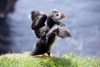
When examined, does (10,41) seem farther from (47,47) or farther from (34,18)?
(47,47)

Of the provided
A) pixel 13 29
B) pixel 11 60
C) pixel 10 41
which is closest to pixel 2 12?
pixel 13 29

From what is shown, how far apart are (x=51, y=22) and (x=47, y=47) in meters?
0.65

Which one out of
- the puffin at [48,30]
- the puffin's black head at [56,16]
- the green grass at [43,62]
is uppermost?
the puffin's black head at [56,16]

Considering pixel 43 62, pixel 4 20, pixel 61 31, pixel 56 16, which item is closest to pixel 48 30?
pixel 56 16

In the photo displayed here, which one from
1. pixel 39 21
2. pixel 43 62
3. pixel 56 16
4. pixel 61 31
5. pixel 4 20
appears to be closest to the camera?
pixel 61 31

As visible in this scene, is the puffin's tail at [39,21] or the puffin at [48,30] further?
the puffin's tail at [39,21]

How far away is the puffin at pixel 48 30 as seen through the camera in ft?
9.73

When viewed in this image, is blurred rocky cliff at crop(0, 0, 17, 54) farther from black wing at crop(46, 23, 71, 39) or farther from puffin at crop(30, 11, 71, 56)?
black wing at crop(46, 23, 71, 39)

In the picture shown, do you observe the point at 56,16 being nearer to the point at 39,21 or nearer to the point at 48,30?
the point at 48,30

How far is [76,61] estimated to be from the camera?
3.45 meters

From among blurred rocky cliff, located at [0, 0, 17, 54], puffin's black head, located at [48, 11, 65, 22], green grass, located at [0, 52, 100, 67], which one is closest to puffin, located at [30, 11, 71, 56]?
puffin's black head, located at [48, 11, 65, 22]

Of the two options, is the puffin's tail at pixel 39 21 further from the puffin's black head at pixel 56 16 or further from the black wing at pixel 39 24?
the puffin's black head at pixel 56 16

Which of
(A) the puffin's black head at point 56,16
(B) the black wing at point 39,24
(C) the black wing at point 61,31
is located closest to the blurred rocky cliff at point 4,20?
(B) the black wing at point 39,24

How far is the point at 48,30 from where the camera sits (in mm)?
3393
